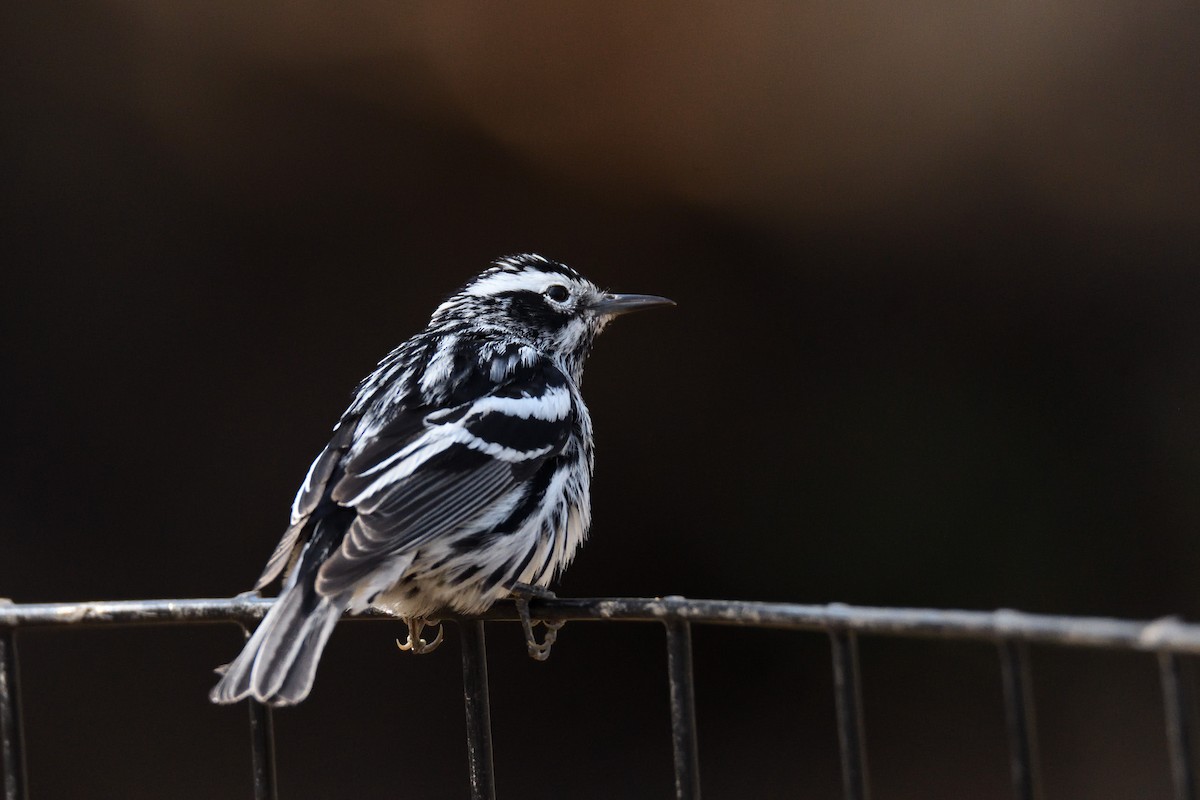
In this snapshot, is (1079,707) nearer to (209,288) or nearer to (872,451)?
(872,451)

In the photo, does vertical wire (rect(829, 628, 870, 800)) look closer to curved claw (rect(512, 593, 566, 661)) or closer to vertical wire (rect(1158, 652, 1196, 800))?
vertical wire (rect(1158, 652, 1196, 800))

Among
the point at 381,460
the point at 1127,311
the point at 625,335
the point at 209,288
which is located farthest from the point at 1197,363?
the point at 209,288

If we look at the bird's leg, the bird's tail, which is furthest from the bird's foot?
the bird's tail

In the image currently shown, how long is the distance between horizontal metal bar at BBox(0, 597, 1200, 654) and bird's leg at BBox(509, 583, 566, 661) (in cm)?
2

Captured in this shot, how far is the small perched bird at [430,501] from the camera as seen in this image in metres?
2.65

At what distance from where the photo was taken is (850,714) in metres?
1.57

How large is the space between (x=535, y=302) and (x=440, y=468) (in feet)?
4.33

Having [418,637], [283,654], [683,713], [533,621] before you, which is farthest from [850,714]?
[418,637]

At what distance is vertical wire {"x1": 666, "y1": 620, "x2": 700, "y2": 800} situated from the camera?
1.88 meters

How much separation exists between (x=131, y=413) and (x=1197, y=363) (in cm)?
353

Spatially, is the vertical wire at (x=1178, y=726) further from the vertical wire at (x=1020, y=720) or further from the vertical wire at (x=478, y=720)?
the vertical wire at (x=478, y=720)

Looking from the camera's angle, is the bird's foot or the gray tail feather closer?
the gray tail feather

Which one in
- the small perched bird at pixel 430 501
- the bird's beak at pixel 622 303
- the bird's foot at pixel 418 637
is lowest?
the bird's foot at pixel 418 637

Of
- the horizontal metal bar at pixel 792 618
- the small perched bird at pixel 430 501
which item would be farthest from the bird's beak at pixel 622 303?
the horizontal metal bar at pixel 792 618
